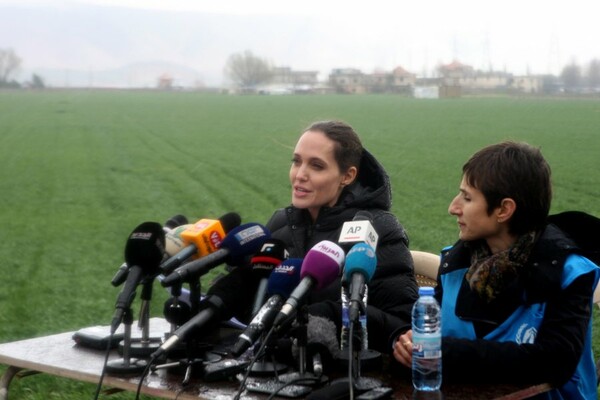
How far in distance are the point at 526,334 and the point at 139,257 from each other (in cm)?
139

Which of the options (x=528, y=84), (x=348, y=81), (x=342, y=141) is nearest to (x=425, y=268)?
(x=342, y=141)

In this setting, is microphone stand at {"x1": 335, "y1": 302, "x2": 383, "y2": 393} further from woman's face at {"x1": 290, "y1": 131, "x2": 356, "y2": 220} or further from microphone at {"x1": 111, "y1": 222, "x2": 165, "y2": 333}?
woman's face at {"x1": 290, "y1": 131, "x2": 356, "y2": 220}

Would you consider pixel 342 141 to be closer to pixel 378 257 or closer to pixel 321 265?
pixel 378 257

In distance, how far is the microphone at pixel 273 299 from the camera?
336 cm

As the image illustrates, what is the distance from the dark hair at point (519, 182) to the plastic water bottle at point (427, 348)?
51cm

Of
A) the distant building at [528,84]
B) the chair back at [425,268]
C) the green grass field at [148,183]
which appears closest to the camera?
the chair back at [425,268]

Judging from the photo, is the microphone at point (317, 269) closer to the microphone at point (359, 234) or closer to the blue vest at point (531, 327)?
the microphone at point (359, 234)

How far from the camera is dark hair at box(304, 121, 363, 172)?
4.98 meters

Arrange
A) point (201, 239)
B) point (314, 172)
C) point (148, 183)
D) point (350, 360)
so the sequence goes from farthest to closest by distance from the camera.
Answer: point (148, 183), point (314, 172), point (201, 239), point (350, 360)

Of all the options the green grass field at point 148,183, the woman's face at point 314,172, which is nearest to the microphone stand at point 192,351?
the woman's face at point 314,172

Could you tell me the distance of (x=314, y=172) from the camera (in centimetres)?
495

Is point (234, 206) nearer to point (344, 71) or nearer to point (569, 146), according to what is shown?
point (569, 146)

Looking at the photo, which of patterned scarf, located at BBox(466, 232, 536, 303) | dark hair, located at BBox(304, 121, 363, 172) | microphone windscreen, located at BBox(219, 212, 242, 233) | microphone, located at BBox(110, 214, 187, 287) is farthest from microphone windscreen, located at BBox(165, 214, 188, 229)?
patterned scarf, located at BBox(466, 232, 536, 303)

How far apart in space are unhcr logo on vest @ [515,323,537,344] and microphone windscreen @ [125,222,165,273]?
51.0 inches
